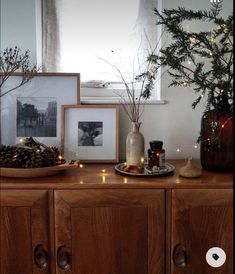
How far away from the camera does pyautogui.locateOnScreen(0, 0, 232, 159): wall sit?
1.66 m

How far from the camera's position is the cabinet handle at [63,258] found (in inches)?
50.3

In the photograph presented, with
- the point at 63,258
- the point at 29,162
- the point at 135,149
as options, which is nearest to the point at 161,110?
the point at 135,149

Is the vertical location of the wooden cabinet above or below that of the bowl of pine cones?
below

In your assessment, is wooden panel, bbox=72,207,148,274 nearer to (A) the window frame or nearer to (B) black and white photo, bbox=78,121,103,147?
(B) black and white photo, bbox=78,121,103,147

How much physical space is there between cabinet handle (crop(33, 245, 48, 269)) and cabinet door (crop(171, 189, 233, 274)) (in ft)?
1.55

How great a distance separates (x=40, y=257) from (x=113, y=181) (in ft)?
1.28

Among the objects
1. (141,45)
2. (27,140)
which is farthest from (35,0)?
(27,140)

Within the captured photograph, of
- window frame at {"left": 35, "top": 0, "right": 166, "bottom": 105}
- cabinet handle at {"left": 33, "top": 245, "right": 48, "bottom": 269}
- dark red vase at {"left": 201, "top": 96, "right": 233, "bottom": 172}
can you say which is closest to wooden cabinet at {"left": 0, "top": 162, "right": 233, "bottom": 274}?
cabinet handle at {"left": 33, "top": 245, "right": 48, "bottom": 269}

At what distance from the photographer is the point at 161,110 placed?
1.68 m

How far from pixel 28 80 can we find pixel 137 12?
24.4 inches

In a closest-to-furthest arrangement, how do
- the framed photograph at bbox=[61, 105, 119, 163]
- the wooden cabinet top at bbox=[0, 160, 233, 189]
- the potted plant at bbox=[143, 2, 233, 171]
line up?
1. the wooden cabinet top at bbox=[0, 160, 233, 189]
2. the potted plant at bbox=[143, 2, 233, 171]
3. the framed photograph at bbox=[61, 105, 119, 163]

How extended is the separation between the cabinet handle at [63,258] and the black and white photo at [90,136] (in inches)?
20.1

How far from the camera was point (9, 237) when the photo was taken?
1267mm

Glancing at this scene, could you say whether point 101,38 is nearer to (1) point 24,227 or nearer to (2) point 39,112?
(2) point 39,112
